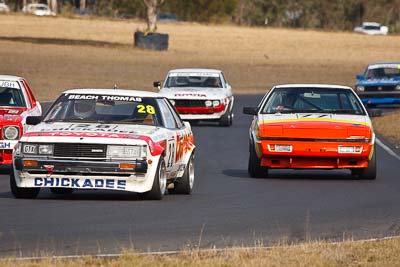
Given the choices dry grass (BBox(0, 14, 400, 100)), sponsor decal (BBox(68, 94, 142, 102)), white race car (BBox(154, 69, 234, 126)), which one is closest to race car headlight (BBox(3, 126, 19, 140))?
sponsor decal (BBox(68, 94, 142, 102))

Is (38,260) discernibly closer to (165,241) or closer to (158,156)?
(165,241)

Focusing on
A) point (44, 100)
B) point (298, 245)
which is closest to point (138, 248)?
point (298, 245)

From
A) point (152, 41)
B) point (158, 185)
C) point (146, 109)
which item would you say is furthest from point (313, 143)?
point (152, 41)

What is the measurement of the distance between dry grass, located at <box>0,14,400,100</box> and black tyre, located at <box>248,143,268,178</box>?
2180 centimetres

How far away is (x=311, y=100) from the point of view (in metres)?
18.1

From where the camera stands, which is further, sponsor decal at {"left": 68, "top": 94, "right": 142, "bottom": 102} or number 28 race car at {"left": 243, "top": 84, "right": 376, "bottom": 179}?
number 28 race car at {"left": 243, "top": 84, "right": 376, "bottom": 179}

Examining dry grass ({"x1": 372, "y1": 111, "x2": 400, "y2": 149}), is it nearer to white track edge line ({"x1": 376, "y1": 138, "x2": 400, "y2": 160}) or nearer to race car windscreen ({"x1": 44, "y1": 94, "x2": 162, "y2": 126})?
white track edge line ({"x1": 376, "y1": 138, "x2": 400, "y2": 160})

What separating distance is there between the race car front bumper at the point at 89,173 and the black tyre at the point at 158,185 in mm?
176

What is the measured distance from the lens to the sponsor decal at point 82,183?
43.2ft

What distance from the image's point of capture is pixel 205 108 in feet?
95.5

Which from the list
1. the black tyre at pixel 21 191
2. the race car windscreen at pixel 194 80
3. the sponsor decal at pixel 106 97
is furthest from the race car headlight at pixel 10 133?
the race car windscreen at pixel 194 80

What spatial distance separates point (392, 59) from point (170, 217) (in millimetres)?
54658

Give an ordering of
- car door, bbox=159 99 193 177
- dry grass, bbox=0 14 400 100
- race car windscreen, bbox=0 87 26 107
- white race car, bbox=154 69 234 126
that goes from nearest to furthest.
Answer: car door, bbox=159 99 193 177, race car windscreen, bbox=0 87 26 107, white race car, bbox=154 69 234 126, dry grass, bbox=0 14 400 100

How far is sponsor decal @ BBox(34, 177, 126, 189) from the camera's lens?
13.2 meters
